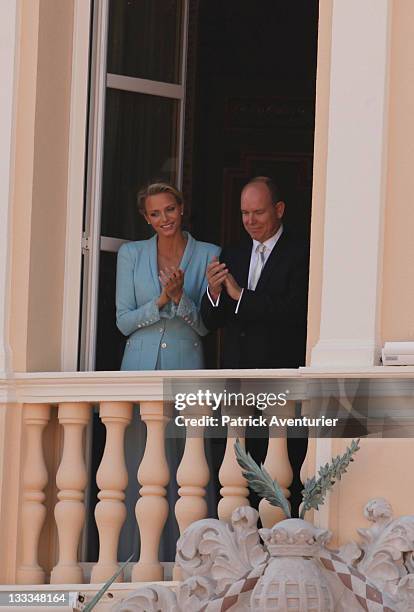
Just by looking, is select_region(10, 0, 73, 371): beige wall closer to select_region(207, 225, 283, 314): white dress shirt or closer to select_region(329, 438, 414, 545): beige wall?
select_region(207, 225, 283, 314): white dress shirt

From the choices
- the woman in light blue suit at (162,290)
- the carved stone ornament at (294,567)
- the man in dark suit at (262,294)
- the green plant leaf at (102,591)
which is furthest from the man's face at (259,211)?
the green plant leaf at (102,591)

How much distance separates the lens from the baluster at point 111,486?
7695 millimetres

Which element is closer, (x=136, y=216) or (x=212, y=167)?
(x=136, y=216)

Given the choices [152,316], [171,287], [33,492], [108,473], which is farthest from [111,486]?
[171,287]

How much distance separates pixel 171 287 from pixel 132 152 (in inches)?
31.4

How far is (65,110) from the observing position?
827cm

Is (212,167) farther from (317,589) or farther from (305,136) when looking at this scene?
(317,589)

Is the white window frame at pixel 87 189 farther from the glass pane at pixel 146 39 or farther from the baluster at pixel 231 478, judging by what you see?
the baluster at pixel 231 478

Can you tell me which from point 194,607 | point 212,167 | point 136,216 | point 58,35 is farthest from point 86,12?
point 212,167

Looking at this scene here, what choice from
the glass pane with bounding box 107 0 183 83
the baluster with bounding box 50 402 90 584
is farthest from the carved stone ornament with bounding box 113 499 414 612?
the glass pane with bounding box 107 0 183 83

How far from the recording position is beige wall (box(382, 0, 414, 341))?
24.3 ft

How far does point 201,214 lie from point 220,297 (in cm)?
370

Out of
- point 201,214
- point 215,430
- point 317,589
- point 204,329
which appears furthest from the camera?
point 201,214

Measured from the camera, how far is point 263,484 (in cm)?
731
